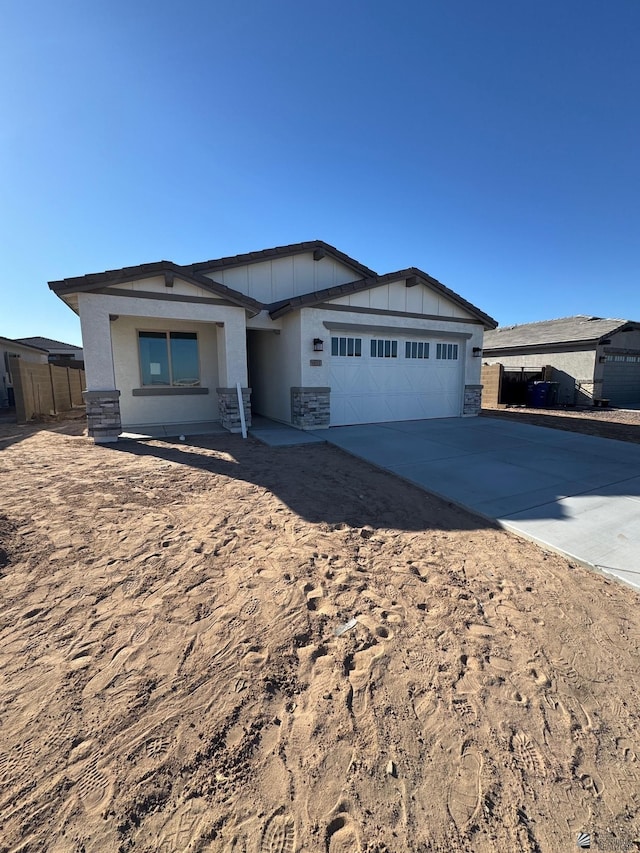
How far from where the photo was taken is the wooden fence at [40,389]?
40.2 ft

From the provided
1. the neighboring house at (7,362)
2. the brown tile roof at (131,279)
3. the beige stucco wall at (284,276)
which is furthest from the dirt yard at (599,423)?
the neighboring house at (7,362)

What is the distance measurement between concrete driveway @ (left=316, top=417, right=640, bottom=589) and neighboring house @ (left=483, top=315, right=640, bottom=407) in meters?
10.7

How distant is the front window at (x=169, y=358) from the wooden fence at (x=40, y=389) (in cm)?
486

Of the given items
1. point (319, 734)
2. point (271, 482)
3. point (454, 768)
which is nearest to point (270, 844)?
point (319, 734)

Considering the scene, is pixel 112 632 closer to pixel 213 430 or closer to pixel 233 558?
pixel 233 558

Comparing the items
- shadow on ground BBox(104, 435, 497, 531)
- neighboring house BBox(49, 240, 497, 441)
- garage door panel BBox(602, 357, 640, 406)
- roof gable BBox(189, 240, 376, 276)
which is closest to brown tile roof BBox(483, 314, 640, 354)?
garage door panel BBox(602, 357, 640, 406)

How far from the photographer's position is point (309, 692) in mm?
2121

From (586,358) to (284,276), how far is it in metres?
15.9

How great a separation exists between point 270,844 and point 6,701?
1.62 metres

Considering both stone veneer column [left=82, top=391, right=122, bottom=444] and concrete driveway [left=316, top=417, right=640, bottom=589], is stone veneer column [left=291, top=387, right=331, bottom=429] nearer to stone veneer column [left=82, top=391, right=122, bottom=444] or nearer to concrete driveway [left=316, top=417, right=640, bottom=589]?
concrete driveway [left=316, top=417, right=640, bottom=589]

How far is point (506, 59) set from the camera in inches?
325

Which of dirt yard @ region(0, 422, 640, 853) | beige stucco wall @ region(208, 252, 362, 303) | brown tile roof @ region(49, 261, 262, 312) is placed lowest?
dirt yard @ region(0, 422, 640, 853)

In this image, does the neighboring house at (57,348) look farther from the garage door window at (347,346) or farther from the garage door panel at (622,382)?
the garage door panel at (622,382)

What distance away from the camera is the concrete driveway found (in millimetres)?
3924
